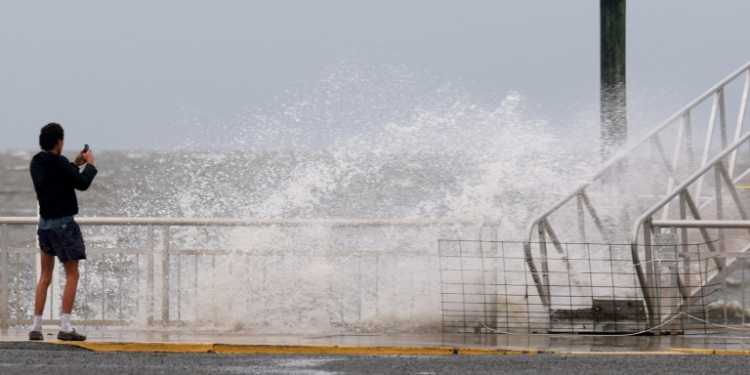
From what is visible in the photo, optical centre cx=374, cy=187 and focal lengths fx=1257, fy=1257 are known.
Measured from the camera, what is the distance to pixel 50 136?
1063cm

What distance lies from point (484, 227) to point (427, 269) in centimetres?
71

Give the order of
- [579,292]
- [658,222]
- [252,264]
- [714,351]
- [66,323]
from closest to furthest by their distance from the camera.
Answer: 1. [714,351]
2. [66,323]
3. [658,222]
4. [579,292]
5. [252,264]

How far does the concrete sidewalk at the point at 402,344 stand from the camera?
10.4 m

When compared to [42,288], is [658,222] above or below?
above

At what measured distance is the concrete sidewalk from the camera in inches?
410

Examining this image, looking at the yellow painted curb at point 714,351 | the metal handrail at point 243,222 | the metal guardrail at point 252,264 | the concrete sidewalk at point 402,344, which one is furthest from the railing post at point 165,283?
the yellow painted curb at point 714,351

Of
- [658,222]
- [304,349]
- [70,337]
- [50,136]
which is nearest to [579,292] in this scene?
[658,222]

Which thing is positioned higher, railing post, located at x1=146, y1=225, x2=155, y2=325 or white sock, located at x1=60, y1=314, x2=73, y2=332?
railing post, located at x1=146, y1=225, x2=155, y2=325

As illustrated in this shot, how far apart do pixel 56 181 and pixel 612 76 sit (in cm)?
789

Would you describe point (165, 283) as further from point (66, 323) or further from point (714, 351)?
point (714, 351)

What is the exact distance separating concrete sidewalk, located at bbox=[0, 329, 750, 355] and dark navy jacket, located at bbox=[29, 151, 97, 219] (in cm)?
117

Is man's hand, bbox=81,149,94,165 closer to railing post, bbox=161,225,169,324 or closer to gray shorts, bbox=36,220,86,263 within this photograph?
gray shorts, bbox=36,220,86,263

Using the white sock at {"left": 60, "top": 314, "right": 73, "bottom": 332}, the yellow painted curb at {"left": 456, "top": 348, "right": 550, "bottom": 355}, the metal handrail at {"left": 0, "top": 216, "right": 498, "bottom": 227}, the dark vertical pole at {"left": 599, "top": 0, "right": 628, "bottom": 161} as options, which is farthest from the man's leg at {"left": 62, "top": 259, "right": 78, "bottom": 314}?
the dark vertical pole at {"left": 599, "top": 0, "right": 628, "bottom": 161}

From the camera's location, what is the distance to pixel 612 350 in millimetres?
10445
